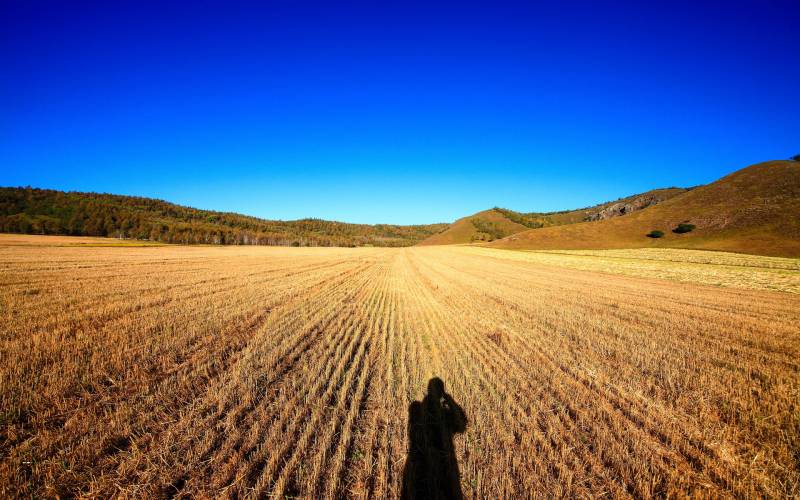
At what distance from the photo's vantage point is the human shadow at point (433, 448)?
3328mm

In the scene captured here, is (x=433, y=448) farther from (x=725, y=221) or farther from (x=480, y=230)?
(x=480, y=230)

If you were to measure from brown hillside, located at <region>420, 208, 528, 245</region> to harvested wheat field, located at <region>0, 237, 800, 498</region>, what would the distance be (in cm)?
15409

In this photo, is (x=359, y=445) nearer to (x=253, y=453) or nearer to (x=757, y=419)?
(x=253, y=453)

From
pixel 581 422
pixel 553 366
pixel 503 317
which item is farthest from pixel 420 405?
pixel 503 317

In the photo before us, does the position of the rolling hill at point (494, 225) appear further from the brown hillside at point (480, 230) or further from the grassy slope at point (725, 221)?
the grassy slope at point (725, 221)

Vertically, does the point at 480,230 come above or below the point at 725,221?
above

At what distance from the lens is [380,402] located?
5.07m

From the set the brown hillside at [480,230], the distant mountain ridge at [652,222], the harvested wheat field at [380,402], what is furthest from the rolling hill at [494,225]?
the harvested wheat field at [380,402]

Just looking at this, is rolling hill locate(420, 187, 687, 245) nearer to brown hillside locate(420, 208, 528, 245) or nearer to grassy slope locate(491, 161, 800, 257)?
brown hillside locate(420, 208, 528, 245)

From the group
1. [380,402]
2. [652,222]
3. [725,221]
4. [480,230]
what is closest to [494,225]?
[480,230]

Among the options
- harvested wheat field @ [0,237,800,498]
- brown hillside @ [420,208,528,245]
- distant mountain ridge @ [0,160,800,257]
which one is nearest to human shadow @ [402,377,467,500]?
harvested wheat field @ [0,237,800,498]

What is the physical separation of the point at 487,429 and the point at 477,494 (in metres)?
1.16

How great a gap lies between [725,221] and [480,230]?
118511mm

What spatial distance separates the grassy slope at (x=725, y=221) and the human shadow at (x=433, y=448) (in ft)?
186
